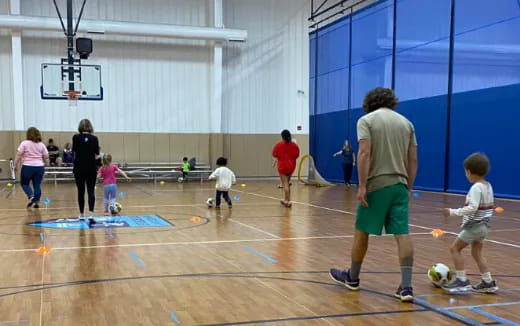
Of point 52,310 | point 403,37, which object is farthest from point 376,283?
point 403,37

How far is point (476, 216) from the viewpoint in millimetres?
4090

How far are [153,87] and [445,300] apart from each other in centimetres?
1853

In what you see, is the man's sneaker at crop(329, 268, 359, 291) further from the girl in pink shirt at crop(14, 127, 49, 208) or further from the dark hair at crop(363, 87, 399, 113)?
the girl in pink shirt at crop(14, 127, 49, 208)

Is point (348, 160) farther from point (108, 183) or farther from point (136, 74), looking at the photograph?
point (108, 183)

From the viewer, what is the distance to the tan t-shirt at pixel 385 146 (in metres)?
3.85

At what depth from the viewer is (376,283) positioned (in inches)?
175

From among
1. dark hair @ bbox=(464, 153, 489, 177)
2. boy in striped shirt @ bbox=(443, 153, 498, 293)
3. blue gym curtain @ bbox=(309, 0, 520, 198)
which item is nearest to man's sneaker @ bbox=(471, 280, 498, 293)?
boy in striped shirt @ bbox=(443, 153, 498, 293)

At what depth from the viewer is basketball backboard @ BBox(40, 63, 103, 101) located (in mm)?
15875

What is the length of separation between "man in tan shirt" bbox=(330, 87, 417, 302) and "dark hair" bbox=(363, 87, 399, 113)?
0.08 metres

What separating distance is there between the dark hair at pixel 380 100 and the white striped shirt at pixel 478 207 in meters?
0.94

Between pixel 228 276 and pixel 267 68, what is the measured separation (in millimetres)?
18617

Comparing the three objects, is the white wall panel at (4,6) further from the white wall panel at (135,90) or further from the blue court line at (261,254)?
the blue court line at (261,254)

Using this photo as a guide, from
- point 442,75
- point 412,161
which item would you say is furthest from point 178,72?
point 412,161

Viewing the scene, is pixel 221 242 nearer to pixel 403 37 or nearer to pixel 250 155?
pixel 403 37
